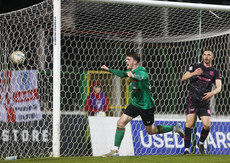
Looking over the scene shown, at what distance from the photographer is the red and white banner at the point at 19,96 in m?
8.02

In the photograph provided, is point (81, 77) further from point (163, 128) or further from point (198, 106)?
point (198, 106)

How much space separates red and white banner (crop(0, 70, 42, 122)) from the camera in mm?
8023

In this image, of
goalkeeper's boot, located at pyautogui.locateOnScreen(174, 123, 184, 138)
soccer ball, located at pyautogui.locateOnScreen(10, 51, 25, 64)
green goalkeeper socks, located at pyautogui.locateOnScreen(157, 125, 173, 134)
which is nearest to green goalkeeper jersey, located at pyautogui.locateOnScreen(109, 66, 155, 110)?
green goalkeeper socks, located at pyautogui.locateOnScreen(157, 125, 173, 134)

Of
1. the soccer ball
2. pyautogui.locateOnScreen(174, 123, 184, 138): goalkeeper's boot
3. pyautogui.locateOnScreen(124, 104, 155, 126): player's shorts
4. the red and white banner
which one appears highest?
the soccer ball

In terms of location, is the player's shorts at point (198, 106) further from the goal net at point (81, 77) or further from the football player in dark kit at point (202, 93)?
the goal net at point (81, 77)

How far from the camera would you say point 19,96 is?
813 centimetres

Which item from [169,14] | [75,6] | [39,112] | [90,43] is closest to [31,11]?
[75,6]

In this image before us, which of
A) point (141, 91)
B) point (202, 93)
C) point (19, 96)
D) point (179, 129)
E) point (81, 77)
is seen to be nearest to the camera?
point (141, 91)

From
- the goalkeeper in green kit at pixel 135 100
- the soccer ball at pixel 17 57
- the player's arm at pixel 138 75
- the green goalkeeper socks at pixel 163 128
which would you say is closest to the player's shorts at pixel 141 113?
the goalkeeper in green kit at pixel 135 100

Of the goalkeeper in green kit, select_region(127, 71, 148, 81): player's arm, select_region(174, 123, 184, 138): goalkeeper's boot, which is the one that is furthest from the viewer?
select_region(174, 123, 184, 138): goalkeeper's boot

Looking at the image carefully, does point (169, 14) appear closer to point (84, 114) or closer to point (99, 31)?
point (99, 31)

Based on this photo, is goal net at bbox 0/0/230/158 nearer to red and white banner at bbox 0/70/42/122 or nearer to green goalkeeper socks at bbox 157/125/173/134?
red and white banner at bbox 0/70/42/122

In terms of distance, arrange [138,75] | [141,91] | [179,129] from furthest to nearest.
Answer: [179,129] < [141,91] < [138,75]

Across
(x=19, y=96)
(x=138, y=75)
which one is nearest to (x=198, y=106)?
(x=138, y=75)
